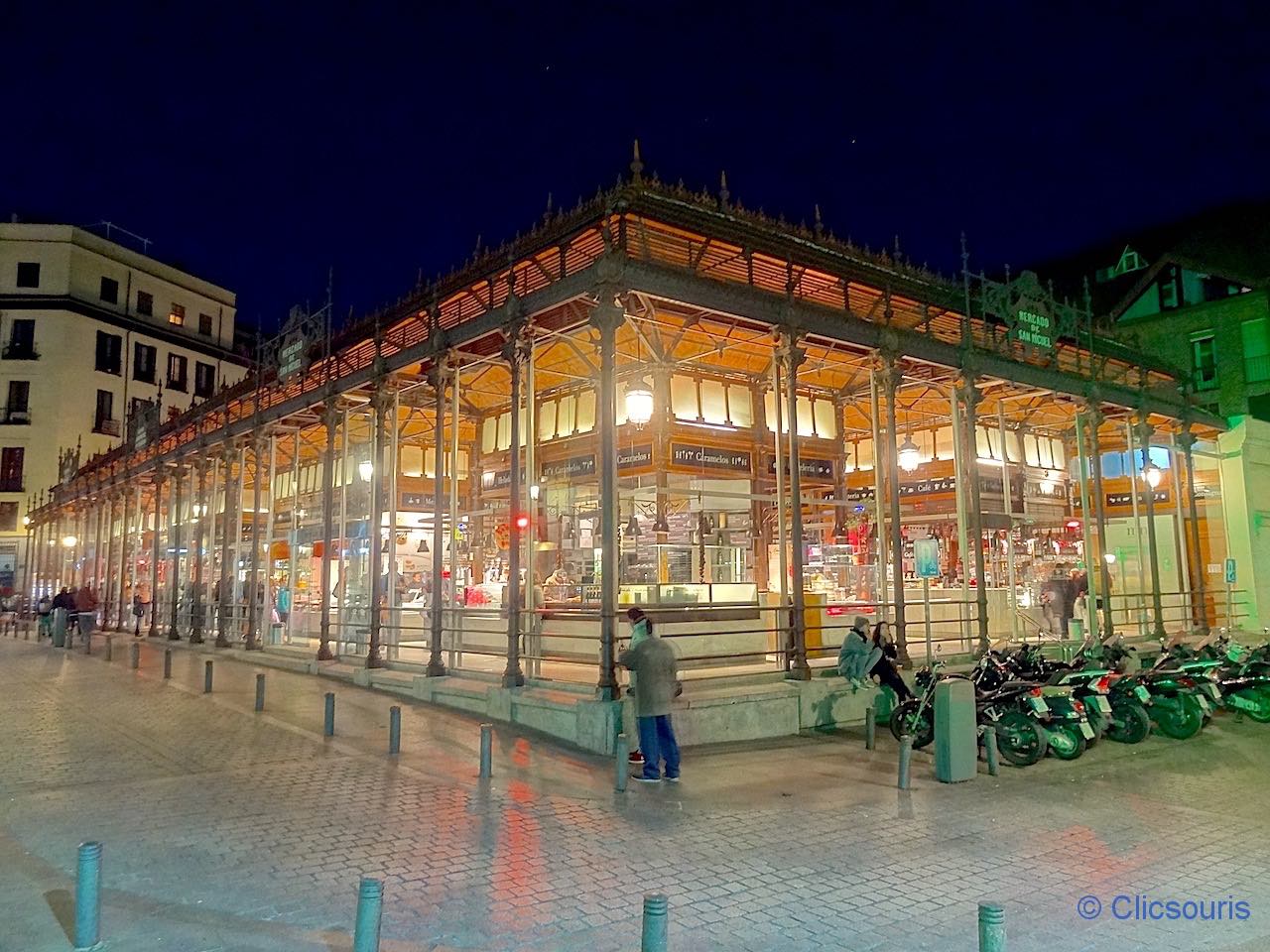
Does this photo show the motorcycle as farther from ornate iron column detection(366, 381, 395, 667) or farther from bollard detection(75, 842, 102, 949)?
ornate iron column detection(366, 381, 395, 667)

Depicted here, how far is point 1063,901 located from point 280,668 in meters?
16.6

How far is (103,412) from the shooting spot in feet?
165

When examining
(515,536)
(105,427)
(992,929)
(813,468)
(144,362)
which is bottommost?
(992,929)

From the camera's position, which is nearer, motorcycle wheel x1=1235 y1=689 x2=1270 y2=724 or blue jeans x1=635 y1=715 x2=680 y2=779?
blue jeans x1=635 y1=715 x2=680 y2=779

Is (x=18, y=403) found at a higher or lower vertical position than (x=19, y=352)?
lower

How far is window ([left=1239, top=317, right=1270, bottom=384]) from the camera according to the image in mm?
29234

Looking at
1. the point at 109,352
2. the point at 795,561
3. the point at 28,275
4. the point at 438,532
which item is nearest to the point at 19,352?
the point at 109,352

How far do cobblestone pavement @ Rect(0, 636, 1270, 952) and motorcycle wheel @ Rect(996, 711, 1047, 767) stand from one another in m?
0.20

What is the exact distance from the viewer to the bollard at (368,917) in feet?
14.1

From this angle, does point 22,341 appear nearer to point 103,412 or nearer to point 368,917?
point 103,412

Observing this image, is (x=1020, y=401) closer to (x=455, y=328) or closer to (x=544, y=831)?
(x=455, y=328)

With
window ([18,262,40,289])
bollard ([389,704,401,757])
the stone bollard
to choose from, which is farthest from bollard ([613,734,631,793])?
window ([18,262,40,289])

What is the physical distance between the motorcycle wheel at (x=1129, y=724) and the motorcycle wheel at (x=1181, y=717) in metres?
0.47

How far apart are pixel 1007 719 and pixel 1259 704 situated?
228 inches
